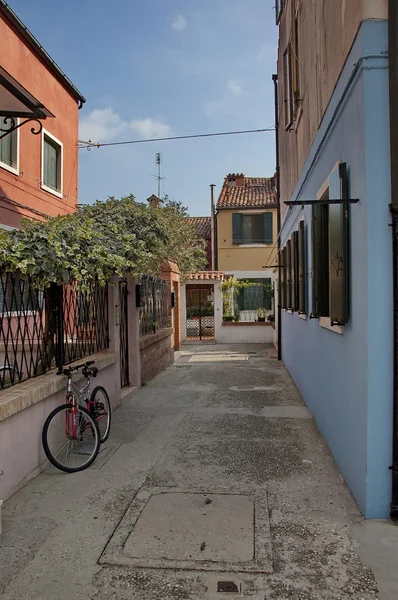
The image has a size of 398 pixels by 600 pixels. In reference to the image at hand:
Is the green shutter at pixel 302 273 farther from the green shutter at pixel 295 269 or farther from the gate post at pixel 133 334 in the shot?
the gate post at pixel 133 334

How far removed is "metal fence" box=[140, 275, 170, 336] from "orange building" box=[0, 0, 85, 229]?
2.79 meters

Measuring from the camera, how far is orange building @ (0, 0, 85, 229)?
898cm

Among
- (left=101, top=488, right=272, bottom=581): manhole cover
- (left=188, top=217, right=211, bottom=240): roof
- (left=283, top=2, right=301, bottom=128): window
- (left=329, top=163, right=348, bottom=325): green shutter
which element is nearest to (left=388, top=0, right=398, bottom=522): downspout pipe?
(left=329, top=163, right=348, bottom=325): green shutter

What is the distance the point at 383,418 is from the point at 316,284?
1.70 m

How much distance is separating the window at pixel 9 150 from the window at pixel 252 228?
16.5 meters

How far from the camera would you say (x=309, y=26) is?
5965 mm

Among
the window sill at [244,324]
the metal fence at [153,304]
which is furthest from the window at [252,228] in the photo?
the metal fence at [153,304]

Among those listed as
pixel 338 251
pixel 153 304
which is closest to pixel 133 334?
pixel 153 304

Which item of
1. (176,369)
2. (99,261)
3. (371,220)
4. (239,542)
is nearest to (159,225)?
(99,261)

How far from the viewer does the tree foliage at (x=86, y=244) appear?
14.6 ft

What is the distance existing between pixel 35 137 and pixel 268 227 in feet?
53.2

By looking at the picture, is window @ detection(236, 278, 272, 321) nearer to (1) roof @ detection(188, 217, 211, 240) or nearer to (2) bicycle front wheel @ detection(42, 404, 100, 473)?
(1) roof @ detection(188, 217, 211, 240)

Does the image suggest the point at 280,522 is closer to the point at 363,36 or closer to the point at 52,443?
the point at 52,443

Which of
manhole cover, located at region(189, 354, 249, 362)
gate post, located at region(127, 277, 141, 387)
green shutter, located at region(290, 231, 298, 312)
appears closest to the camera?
green shutter, located at region(290, 231, 298, 312)
